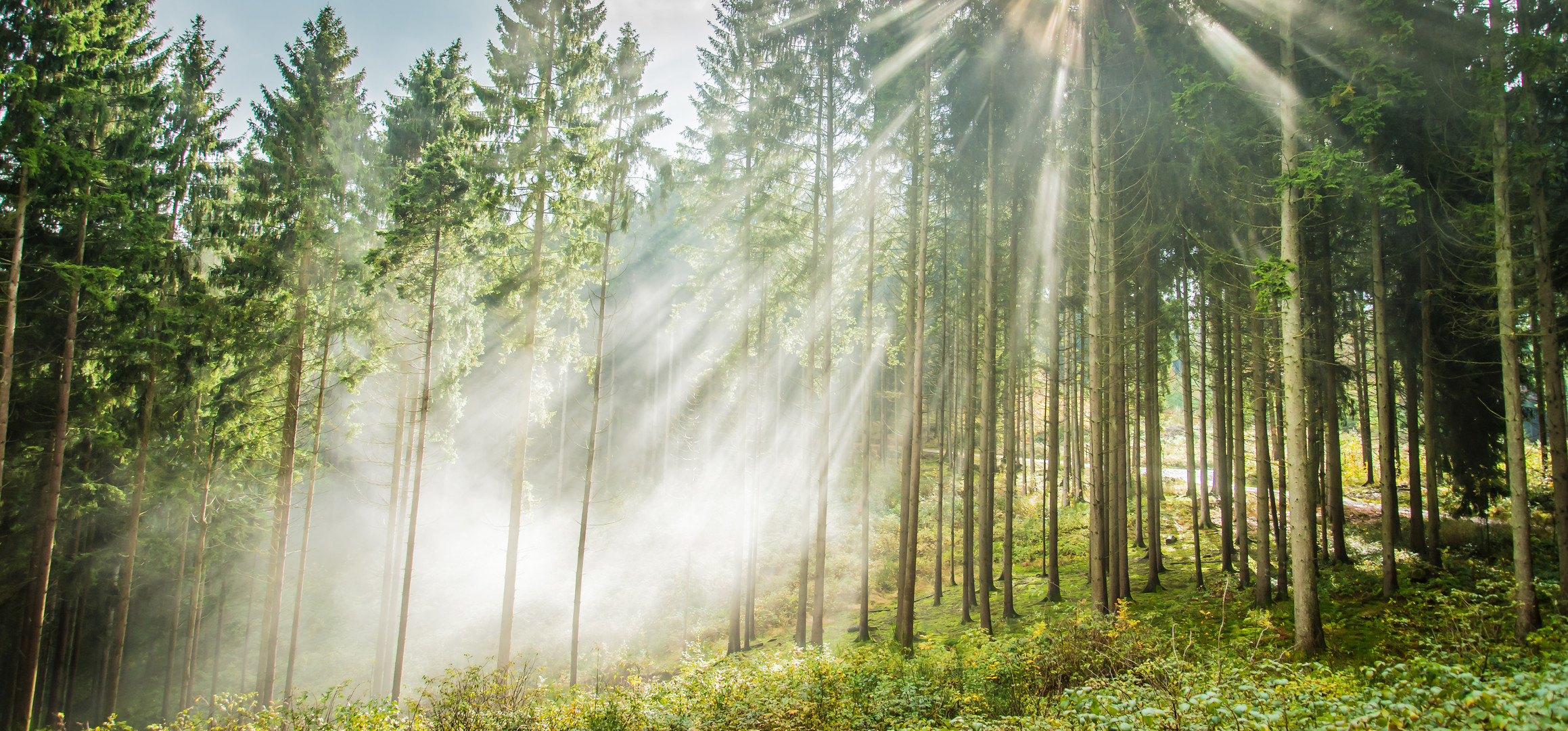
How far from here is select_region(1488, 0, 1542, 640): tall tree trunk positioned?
8.03 meters

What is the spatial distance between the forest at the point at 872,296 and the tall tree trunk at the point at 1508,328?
0.08m

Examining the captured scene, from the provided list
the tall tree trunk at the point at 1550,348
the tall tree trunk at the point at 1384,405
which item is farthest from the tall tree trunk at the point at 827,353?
the tall tree trunk at the point at 1550,348

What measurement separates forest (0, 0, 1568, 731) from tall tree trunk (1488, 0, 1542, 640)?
0.08 metres

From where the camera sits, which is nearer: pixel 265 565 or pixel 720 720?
pixel 720 720

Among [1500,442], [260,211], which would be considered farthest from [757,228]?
[1500,442]

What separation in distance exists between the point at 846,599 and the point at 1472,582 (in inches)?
587

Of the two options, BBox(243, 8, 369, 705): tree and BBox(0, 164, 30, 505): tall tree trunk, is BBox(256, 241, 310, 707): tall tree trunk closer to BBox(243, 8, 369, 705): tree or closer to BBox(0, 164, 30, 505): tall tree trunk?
BBox(243, 8, 369, 705): tree

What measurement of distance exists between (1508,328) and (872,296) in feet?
33.5

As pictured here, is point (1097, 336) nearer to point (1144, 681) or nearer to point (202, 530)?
point (1144, 681)

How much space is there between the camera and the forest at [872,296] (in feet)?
25.7

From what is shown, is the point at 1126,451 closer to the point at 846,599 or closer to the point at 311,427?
the point at 846,599

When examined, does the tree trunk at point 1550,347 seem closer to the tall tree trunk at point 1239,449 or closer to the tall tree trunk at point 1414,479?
the tall tree trunk at point 1414,479

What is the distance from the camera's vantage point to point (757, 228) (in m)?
13.1

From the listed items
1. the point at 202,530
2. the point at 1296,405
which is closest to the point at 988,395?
the point at 1296,405
